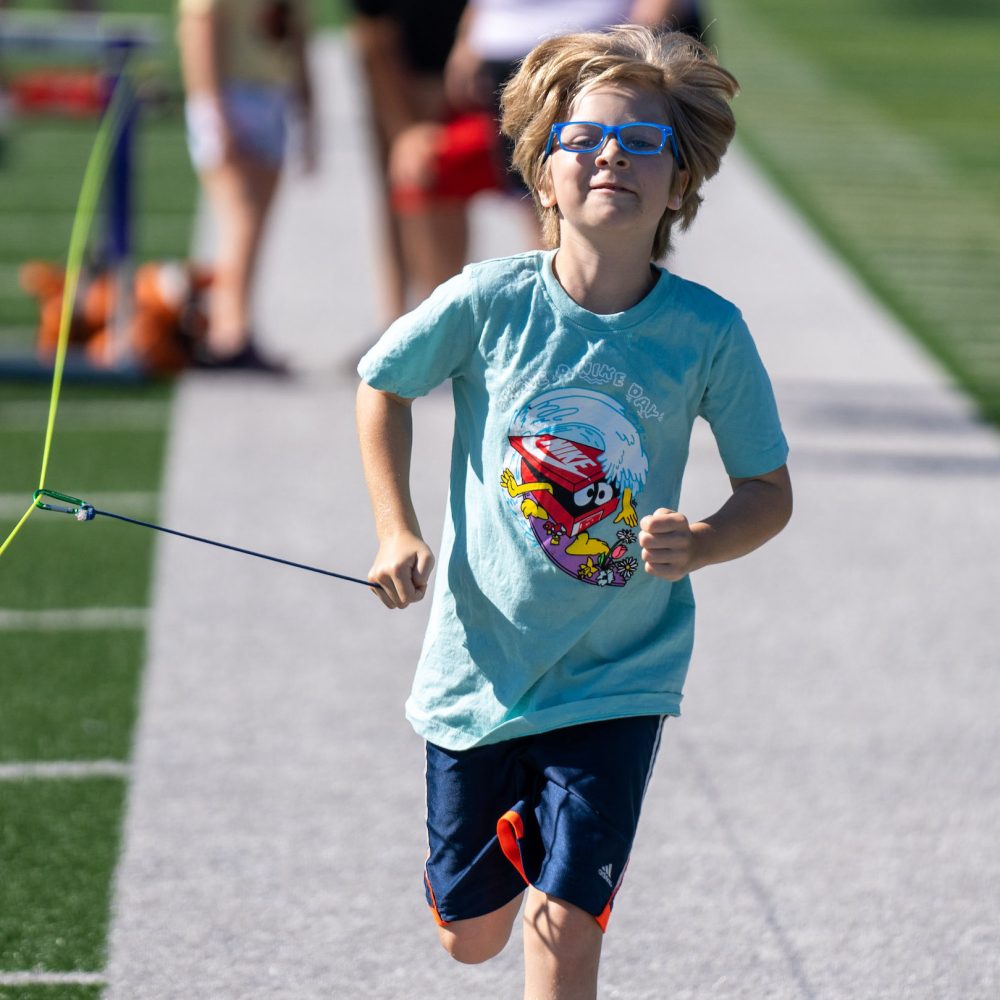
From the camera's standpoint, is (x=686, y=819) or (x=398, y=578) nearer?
(x=398, y=578)

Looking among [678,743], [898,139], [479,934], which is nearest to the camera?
[479,934]

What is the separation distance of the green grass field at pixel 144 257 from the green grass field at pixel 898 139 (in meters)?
0.03

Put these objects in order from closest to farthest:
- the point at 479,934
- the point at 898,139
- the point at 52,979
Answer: the point at 479,934 → the point at 52,979 → the point at 898,139

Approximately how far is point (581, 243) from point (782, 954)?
62.4 inches

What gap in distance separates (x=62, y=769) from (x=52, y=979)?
107 cm

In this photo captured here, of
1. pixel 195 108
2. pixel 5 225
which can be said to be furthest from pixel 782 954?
pixel 5 225

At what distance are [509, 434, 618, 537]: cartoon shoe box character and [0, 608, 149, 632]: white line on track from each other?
292cm

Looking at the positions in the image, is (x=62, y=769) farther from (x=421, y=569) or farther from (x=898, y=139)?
(x=898, y=139)

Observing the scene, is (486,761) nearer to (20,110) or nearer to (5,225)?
(5,225)

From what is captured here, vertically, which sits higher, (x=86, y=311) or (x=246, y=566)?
(x=246, y=566)

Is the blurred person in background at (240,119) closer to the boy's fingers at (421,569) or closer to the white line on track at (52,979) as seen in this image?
the white line on track at (52,979)

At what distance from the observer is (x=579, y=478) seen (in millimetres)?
2867

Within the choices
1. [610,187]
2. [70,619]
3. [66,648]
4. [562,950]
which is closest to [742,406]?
[610,187]

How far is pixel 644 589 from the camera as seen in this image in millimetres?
2959
